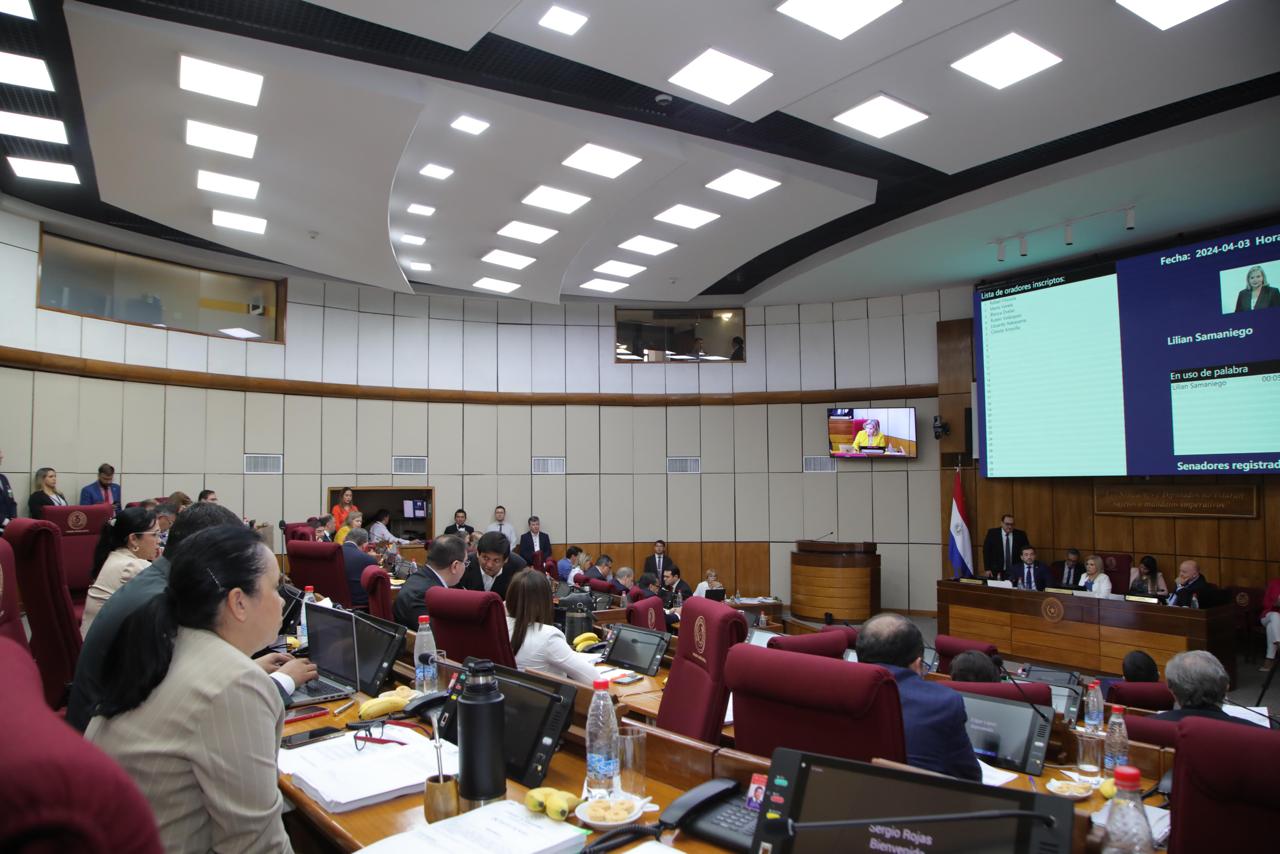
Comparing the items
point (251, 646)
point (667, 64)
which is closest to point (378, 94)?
point (667, 64)

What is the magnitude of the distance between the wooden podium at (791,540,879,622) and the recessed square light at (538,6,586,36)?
8911 millimetres

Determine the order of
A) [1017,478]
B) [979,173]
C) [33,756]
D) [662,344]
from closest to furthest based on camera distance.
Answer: [33,756] < [979,173] < [1017,478] < [662,344]

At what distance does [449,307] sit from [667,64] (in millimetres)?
8286

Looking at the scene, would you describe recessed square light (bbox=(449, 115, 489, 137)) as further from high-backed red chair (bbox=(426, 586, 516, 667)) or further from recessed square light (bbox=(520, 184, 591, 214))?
high-backed red chair (bbox=(426, 586, 516, 667))

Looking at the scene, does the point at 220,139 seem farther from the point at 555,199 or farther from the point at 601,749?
the point at 601,749

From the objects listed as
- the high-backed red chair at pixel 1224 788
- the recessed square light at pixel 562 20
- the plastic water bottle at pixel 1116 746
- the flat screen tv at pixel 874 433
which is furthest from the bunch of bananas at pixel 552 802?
the flat screen tv at pixel 874 433

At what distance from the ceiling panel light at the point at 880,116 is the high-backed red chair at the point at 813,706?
5.81 m

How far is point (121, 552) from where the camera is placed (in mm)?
4152

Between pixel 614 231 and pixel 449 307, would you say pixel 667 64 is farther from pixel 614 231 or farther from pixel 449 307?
pixel 449 307

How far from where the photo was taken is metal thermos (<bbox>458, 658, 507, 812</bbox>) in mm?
2156

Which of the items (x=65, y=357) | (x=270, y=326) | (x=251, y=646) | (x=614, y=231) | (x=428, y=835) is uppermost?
(x=614, y=231)

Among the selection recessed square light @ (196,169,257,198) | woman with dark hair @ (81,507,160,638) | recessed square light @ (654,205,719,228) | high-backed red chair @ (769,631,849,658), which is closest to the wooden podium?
recessed square light @ (654,205,719,228)

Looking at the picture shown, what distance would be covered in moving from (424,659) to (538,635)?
22.5 inches

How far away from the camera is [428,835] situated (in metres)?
1.98
